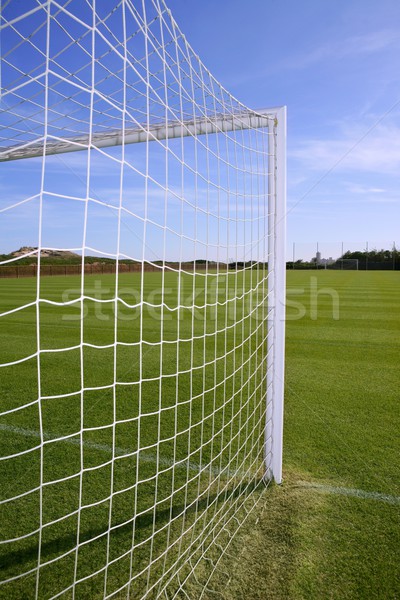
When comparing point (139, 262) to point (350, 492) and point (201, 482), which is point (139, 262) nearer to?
point (201, 482)

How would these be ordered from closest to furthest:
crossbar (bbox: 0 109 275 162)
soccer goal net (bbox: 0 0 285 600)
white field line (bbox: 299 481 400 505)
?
soccer goal net (bbox: 0 0 285 600)
white field line (bbox: 299 481 400 505)
crossbar (bbox: 0 109 275 162)

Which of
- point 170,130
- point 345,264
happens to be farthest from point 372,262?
point 170,130

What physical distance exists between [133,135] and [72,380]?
2.28 meters

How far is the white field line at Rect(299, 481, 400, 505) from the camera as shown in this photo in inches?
82.4

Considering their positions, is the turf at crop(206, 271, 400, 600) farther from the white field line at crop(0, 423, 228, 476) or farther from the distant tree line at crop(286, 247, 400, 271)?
the distant tree line at crop(286, 247, 400, 271)

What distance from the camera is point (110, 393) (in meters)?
3.69

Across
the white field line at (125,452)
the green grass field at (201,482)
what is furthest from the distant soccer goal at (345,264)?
the white field line at (125,452)

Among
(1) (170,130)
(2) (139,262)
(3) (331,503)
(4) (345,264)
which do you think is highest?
(4) (345,264)

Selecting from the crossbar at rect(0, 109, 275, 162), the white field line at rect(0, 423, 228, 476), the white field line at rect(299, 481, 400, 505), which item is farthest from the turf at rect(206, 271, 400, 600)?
the crossbar at rect(0, 109, 275, 162)

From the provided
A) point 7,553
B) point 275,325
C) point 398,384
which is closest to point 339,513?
point 275,325

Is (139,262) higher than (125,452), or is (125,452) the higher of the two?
(139,262)

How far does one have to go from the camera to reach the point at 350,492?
2.16 m

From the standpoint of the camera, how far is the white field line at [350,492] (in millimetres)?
2094

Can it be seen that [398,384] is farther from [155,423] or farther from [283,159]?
[283,159]
